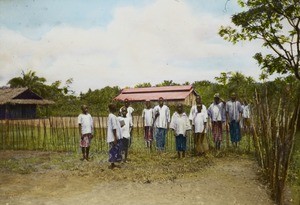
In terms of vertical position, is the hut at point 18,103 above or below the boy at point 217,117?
above

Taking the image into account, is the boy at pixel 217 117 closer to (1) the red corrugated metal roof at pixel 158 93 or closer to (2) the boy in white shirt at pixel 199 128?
(2) the boy in white shirt at pixel 199 128

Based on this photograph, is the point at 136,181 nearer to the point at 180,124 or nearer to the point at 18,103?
the point at 180,124

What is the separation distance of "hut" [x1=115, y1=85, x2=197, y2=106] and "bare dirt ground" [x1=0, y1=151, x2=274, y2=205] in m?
23.9

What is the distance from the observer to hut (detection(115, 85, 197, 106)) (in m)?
34.0

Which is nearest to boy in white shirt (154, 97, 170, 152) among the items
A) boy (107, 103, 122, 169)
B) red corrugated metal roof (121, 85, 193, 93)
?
boy (107, 103, 122, 169)

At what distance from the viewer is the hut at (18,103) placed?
31.6 m

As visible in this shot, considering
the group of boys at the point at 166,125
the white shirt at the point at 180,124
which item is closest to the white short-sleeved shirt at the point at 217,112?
the group of boys at the point at 166,125

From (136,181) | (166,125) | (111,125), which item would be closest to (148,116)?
(166,125)

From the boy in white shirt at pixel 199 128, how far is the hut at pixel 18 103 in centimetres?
2506

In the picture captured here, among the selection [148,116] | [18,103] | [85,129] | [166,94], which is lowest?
[85,129]

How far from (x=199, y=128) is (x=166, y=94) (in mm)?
26145

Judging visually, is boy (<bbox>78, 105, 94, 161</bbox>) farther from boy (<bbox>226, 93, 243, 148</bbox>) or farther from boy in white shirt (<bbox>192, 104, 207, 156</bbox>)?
boy (<bbox>226, 93, 243, 148</bbox>)

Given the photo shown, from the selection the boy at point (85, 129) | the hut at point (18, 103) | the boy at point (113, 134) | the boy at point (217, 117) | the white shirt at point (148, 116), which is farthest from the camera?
the hut at point (18, 103)

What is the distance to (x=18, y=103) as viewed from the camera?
103 ft
